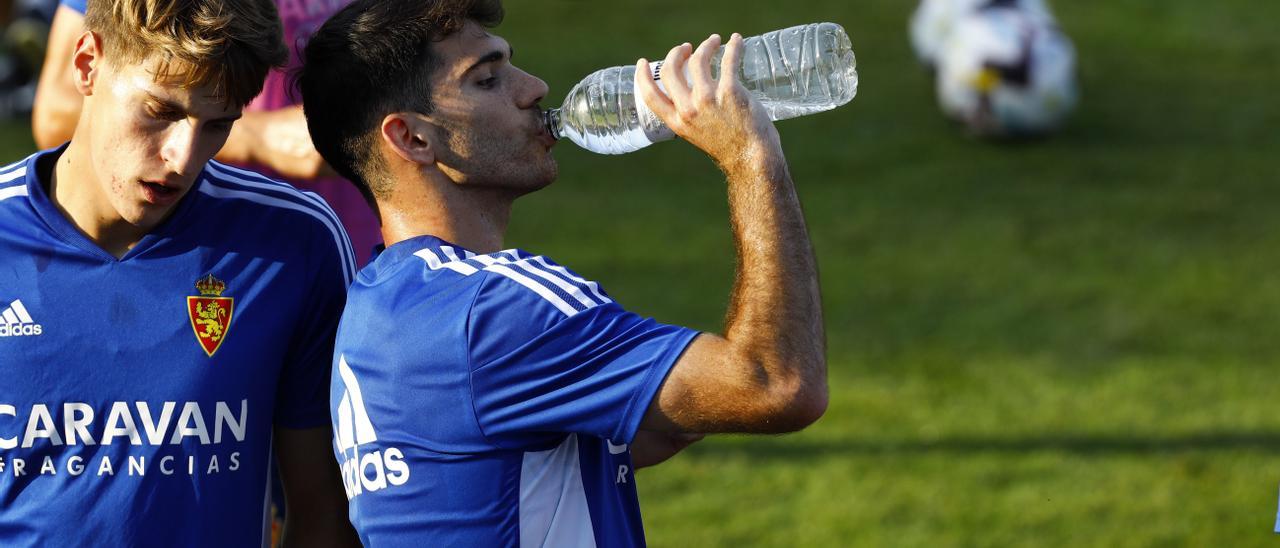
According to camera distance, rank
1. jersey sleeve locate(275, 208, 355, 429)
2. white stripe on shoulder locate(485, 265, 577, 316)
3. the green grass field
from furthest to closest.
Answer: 1. the green grass field
2. jersey sleeve locate(275, 208, 355, 429)
3. white stripe on shoulder locate(485, 265, 577, 316)

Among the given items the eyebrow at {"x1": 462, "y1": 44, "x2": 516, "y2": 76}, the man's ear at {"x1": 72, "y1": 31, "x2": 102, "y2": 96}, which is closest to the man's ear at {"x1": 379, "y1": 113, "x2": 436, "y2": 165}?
the eyebrow at {"x1": 462, "y1": 44, "x2": 516, "y2": 76}

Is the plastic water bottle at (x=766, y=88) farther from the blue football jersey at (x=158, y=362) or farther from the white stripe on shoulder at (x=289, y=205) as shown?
the blue football jersey at (x=158, y=362)

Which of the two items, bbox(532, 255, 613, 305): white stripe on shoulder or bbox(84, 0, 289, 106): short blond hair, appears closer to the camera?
bbox(532, 255, 613, 305): white stripe on shoulder

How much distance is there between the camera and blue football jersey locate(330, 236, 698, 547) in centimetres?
288

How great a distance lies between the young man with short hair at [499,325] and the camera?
2861 millimetres

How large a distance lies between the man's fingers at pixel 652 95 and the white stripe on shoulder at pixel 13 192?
4.26 feet

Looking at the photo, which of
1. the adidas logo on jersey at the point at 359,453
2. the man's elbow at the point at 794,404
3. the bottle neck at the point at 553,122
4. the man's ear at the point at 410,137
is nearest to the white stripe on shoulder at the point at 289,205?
the man's ear at the point at 410,137

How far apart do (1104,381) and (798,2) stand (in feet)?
24.1

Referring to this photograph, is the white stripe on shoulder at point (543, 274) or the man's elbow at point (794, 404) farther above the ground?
the white stripe on shoulder at point (543, 274)

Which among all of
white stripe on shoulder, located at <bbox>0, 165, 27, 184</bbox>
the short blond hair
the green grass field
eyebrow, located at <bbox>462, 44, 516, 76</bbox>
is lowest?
the green grass field

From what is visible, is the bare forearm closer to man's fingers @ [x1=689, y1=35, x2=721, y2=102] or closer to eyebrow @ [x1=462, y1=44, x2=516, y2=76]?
man's fingers @ [x1=689, y1=35, x2=721, y2=102]

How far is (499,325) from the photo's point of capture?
2.89m

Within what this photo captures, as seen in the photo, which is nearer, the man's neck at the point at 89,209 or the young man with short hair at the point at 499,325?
the young man with short hair at the point at 499,325

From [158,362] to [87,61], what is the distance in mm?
636
